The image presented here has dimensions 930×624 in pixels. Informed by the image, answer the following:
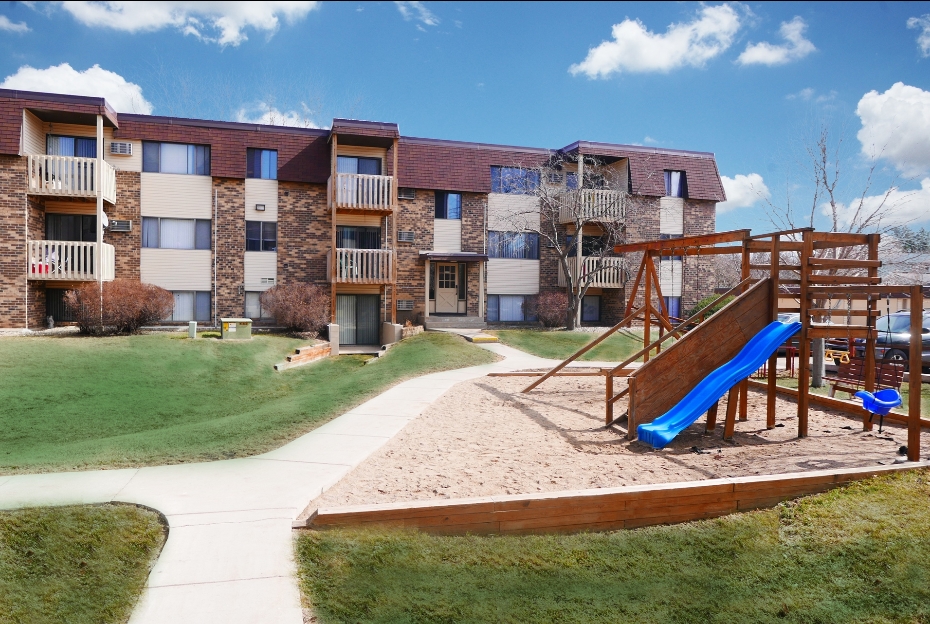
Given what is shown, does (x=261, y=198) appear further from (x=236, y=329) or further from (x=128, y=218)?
(x=236, y=329)

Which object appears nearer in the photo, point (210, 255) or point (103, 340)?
point (103, 340)

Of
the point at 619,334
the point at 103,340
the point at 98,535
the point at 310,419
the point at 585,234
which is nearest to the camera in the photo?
the point at 98,535

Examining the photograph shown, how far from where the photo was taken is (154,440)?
8.45 m

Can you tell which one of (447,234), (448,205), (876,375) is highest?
(448,205)

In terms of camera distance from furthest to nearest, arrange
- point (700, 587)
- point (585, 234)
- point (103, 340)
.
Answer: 1. point (585, 234)
2. point (103, 340)
3. point (700, 587)

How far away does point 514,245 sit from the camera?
27.8 metres

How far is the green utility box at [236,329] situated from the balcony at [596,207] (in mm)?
14013

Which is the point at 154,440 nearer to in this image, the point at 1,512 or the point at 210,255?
the point at 1,512

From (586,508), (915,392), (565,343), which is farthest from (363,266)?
(586,508)

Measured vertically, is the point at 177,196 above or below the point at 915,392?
above

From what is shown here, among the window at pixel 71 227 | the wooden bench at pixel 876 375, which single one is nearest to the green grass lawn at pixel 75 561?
the wooden bench at pixel 876 375

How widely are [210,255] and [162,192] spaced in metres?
2.89

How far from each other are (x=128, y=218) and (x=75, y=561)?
2150 centimetres

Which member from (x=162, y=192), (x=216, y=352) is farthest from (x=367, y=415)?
(x=162, y=192)
